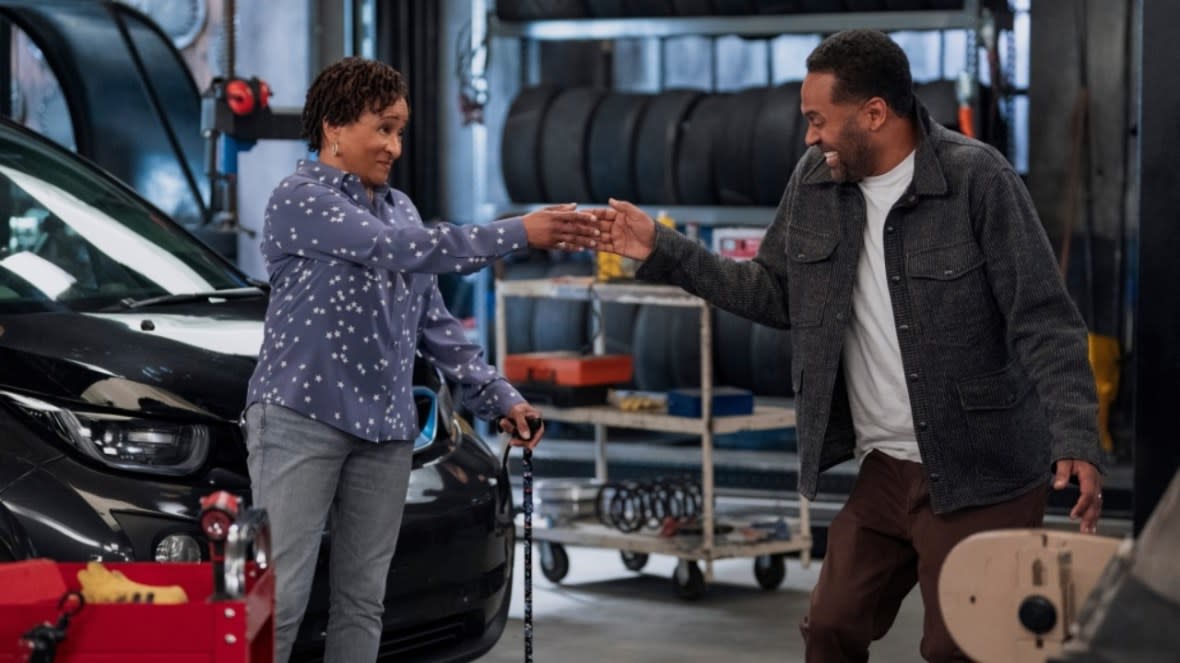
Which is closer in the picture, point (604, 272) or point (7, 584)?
point (7, 584)

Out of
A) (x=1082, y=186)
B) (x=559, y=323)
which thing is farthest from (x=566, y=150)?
(x=1082, y=186)

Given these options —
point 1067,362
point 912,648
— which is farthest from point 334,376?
point 912,648

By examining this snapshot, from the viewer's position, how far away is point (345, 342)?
124 inches

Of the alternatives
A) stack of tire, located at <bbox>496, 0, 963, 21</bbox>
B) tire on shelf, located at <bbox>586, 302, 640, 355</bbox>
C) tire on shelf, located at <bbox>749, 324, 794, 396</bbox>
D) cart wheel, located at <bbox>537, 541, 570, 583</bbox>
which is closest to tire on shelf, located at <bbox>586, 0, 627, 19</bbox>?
stack of tire, located at <bbox>496, 0, 963, 21</bbox>

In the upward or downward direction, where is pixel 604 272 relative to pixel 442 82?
downward

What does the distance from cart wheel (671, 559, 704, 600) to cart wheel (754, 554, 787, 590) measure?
0.24m

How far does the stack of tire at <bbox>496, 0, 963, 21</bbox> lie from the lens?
7055mm

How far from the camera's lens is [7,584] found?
7.43 ft

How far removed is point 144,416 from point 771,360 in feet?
12.6

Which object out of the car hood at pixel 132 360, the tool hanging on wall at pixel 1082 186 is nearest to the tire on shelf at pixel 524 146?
the tool hanging on wall at pixel 1082 186

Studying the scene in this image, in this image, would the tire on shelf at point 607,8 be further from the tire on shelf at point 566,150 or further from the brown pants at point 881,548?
the brown pants at point 881,548

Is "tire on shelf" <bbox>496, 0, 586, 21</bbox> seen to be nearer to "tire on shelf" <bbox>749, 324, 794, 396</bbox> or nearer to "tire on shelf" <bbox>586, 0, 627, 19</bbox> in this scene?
"tire on shelf" <bbox>586, 0, 627, 19</bbox>

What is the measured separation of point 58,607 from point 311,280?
1093 mm

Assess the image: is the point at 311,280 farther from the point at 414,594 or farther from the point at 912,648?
the point at 912,648
